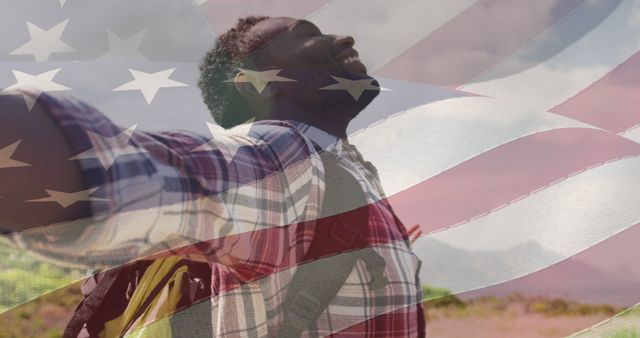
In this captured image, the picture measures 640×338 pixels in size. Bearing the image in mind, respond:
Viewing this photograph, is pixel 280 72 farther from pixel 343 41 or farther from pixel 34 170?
pixel 34 170

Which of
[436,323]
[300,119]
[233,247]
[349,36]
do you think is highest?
[349,36]

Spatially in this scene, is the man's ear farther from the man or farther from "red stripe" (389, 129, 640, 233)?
"red stripe" (389, 129, 640, 233)

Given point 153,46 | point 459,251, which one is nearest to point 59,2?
point 153,46

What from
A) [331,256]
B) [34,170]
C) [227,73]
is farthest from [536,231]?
[34,170]

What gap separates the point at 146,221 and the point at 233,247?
0.11 m

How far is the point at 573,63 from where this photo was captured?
1.06 m

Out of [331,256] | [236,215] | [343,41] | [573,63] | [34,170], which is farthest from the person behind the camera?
[573,63]

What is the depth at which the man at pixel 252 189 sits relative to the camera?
44 centimetres

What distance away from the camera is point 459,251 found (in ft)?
3.01

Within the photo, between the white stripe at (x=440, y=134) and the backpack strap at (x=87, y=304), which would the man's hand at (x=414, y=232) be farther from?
the backpack strap at (x=87, y=304)

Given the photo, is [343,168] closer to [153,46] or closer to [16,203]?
[153,46]

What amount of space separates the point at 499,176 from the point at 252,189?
496mm

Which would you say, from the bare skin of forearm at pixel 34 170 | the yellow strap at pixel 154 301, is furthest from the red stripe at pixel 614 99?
the bare skin of forearm at pixel 34 170
